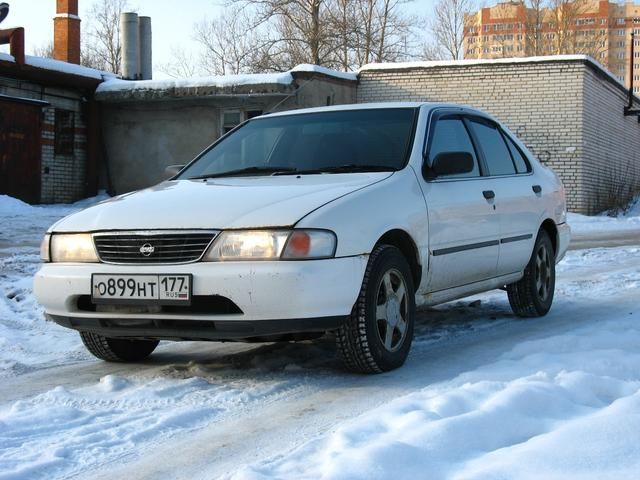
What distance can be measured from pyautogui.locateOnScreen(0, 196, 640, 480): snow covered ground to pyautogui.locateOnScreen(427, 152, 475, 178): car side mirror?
1028 millimetres

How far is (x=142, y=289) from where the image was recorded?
416cm

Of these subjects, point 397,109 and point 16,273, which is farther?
point 16,273

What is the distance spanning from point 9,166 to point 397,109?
16226 mm

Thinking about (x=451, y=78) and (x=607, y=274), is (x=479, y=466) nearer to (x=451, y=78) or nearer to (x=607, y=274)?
(x=607, y=274)

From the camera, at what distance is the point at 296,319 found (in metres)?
4.07

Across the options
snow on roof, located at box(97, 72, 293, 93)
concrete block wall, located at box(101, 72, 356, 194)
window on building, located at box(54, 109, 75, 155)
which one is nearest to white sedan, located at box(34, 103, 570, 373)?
snow on roof, located at box(97, 72, 293, 93)

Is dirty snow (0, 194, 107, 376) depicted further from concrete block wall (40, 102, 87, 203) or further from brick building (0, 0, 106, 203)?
concrete block wall (40, 102, 87, 203)

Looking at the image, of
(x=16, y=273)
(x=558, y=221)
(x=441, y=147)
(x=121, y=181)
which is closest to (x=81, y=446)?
(x=441, y=147)

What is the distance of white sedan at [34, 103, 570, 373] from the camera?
407 cm

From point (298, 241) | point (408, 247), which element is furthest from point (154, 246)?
→ point (408, 247)

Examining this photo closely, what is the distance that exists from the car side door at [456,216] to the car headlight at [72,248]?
184 cm

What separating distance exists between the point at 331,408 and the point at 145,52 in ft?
81.6

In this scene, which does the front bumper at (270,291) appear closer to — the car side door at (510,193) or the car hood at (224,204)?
the car hood at (224,204)

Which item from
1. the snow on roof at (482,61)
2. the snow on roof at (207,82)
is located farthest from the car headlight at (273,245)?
the snow on roof at (482,61)
